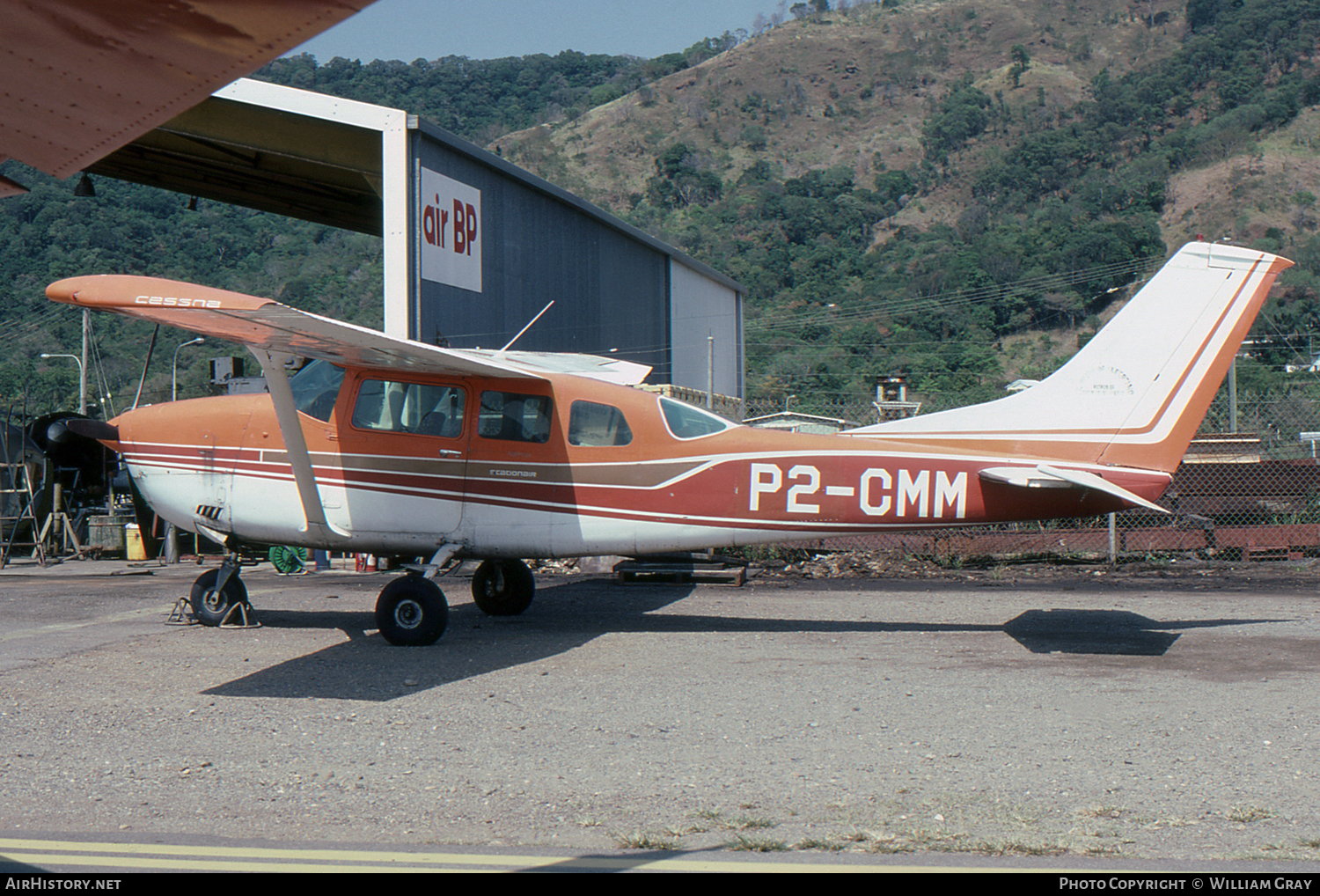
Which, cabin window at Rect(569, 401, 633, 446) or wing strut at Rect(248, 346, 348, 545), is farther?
cabin window at Rect(569, 401, 633, 446)

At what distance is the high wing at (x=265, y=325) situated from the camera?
6.79 meters

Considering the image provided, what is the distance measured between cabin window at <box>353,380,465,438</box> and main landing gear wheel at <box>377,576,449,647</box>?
1.40m

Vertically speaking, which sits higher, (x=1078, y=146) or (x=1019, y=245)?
(x=1078, y=146)

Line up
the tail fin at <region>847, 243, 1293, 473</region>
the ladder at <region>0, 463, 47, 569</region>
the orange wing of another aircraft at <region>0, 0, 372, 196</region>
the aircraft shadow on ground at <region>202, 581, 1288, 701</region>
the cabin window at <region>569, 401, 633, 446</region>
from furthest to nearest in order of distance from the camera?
the ladder at <region>0, 463, 47, 569</region>
the cabin window at <region>569, 401, 633, 446</region>
the tail fin at <region>847, 243, 1293, 473</region>
the aircraft shadow on ground at <region>202, 581, 1288, 701</region>
the orange wing of another aircraft at <region>0, 0, 372, 196</region>

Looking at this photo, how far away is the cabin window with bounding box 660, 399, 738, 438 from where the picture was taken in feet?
29.6

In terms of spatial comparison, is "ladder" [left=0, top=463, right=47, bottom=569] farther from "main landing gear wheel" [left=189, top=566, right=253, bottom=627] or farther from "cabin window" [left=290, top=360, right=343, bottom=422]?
"cabin window" [left=290, top=360, right=343, bottom=422]

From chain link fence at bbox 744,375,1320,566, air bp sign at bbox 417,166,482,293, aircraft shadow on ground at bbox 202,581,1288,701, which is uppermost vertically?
air bp sign at bbox 417,166,482,293

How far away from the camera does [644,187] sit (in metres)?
129

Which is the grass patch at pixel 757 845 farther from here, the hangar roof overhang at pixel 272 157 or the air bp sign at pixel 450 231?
the hangar roof overhang at pixel 272 157

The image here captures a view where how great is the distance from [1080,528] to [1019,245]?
231ft

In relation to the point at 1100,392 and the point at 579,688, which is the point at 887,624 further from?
the point at 579,688

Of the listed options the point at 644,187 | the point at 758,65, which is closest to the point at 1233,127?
the point at 644,187

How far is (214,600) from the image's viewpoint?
9.62m

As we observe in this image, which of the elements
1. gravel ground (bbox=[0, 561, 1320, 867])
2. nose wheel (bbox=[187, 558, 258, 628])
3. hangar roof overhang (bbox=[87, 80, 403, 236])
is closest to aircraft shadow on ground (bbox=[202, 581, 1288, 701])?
gravel ground (bbox=[0, 561, 1320, 867])
